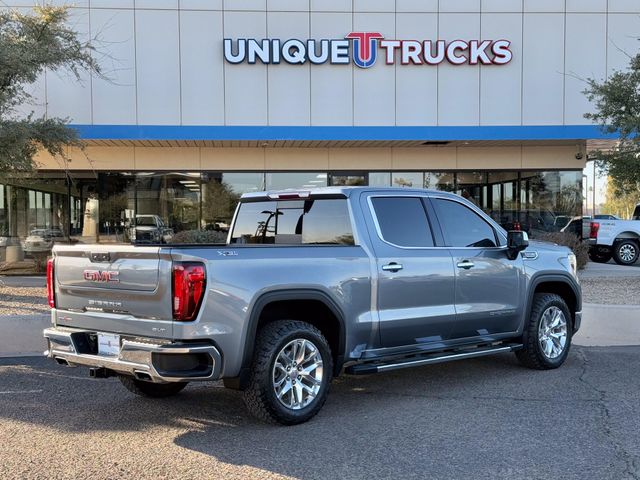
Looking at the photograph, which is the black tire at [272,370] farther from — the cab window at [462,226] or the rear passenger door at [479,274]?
the cab window at [462,226]

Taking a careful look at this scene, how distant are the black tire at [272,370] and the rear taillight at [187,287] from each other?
2.24ft


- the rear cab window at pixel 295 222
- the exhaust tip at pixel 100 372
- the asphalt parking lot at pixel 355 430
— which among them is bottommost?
the asphalt parking lot at pixel 355 430

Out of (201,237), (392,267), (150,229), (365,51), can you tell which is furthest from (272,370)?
(150,229)

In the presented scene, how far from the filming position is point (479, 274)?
620cm

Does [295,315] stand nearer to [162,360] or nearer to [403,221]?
[162,360]

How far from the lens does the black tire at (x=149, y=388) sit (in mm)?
5730

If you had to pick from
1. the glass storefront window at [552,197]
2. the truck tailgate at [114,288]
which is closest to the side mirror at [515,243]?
the truck tailgate at [114,288]

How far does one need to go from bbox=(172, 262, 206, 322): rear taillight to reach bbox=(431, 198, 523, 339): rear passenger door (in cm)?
267

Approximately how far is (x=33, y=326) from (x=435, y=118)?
39.0ft

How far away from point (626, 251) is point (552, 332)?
12.9m

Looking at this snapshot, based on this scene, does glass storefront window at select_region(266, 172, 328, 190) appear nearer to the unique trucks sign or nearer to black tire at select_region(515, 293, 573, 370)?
the unique trucks sign

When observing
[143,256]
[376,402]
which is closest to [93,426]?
[143,256]

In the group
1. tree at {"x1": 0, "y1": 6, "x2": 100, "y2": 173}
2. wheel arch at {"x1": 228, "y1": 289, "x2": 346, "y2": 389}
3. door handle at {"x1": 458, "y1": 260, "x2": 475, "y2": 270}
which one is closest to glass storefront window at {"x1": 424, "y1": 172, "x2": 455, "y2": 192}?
tree at {"x1": 0, "y1": 6, "x2": 100, "y2": 173}

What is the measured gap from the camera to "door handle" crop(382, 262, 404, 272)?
549 cm
